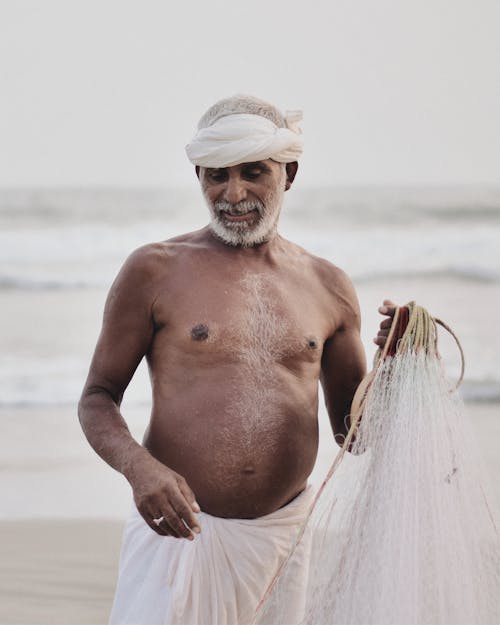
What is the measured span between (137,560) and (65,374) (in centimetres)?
656

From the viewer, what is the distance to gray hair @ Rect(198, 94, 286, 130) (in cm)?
253

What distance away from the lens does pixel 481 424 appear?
7.23 m

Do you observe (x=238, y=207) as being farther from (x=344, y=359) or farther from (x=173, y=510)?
(x=173, y=510)

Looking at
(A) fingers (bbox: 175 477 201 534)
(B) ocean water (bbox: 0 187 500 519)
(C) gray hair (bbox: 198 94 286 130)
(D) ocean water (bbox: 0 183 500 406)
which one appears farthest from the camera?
(D) ocean water (bbox: 0 183 500 406)

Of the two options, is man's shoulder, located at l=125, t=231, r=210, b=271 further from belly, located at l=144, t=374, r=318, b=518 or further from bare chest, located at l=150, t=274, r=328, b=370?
belly, located at l=144, t=374, r=318, b=518

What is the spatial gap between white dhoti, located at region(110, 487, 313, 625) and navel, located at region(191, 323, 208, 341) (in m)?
0.38

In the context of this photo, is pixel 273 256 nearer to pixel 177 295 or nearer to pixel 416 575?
pixel 177 295

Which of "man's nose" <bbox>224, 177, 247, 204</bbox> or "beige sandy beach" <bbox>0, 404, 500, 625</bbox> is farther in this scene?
"beige sandy beach" <bbox>0, 404, 500, 625</bbox>

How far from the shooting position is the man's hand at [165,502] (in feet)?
6.95

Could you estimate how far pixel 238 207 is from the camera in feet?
8.06

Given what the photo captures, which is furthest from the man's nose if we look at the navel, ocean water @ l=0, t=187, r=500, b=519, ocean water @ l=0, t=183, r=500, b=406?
ocean water @ l=0, t=183, r=500, b=406

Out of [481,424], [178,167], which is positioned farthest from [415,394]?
[178,167]

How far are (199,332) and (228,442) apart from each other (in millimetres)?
247

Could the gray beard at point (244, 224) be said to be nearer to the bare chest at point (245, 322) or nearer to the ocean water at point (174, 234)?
the bare chest at point (245, 322)
